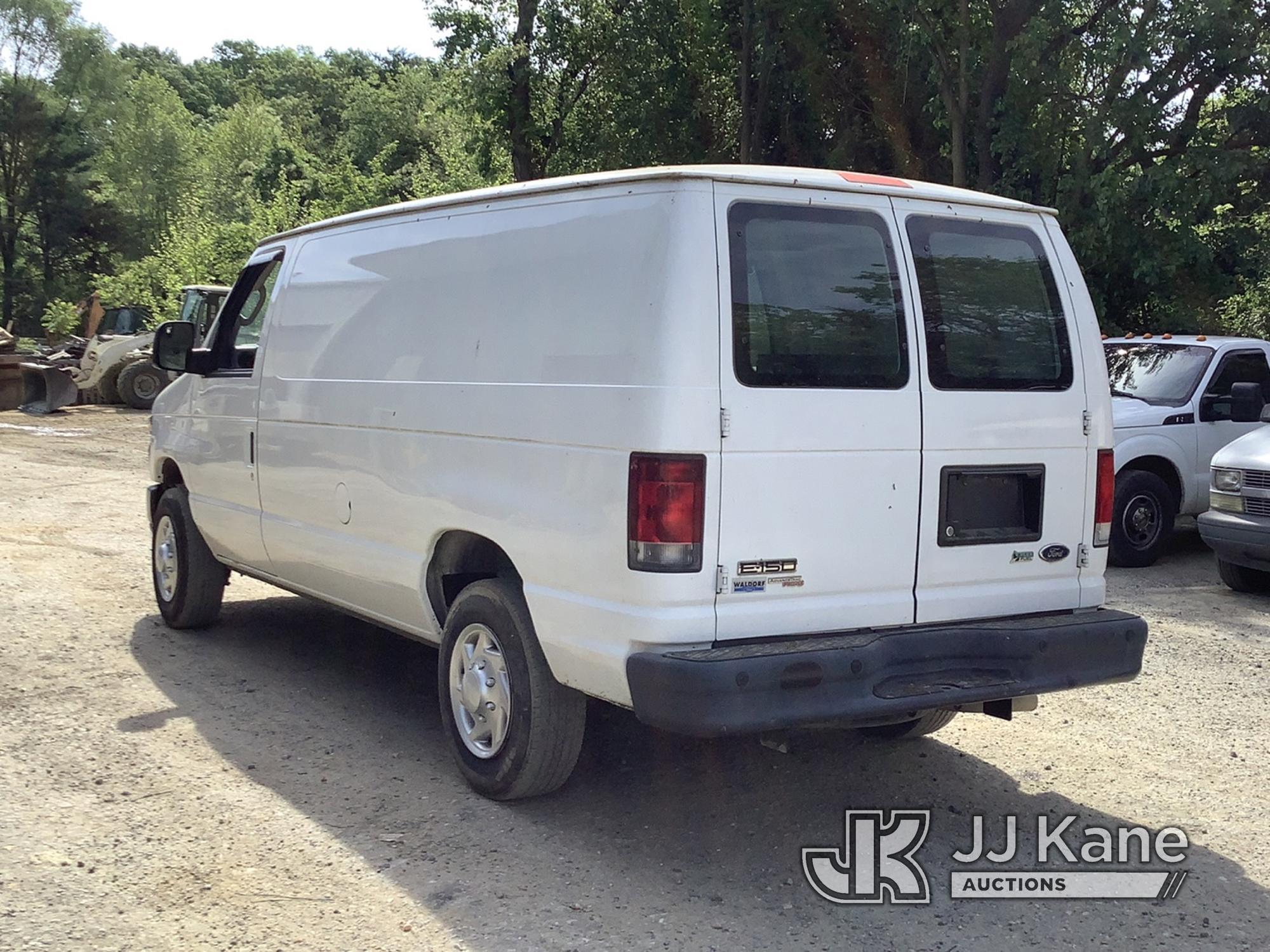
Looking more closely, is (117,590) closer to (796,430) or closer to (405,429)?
(405,429)

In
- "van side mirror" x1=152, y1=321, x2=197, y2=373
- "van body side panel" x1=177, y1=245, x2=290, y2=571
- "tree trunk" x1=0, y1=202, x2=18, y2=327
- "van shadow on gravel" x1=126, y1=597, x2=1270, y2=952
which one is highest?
"tree trunk" x1=0, y1=202, x2=18, y2=327

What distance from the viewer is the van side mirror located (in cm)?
705

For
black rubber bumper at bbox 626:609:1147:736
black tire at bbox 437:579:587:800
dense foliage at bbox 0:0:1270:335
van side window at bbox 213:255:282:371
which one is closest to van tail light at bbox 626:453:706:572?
black rubber bumper at bbox 626:609:1147:736

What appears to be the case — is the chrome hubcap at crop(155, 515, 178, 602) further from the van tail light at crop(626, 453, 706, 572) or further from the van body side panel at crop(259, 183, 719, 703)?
the van tail light at crop(626, 453, 706, 572)

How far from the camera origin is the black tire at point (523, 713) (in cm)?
450

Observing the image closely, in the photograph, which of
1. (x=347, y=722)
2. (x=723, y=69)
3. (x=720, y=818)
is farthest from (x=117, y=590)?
(x=723, y=69)

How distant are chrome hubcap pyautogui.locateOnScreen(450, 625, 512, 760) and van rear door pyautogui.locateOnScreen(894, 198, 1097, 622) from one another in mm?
1523

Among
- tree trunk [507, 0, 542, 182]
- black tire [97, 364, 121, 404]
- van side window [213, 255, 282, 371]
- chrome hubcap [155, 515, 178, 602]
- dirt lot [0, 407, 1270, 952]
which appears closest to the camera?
dirt lot [0, 407, 1270, 952]

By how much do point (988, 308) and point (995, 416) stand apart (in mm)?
415

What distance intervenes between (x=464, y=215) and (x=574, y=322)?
39.0 inches

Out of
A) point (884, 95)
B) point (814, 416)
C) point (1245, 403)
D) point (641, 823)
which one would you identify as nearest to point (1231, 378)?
point (1245, 403)

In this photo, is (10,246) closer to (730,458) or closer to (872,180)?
(872,180)

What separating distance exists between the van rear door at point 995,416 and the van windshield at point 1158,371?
624 centimetres

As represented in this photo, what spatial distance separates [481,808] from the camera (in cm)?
474
